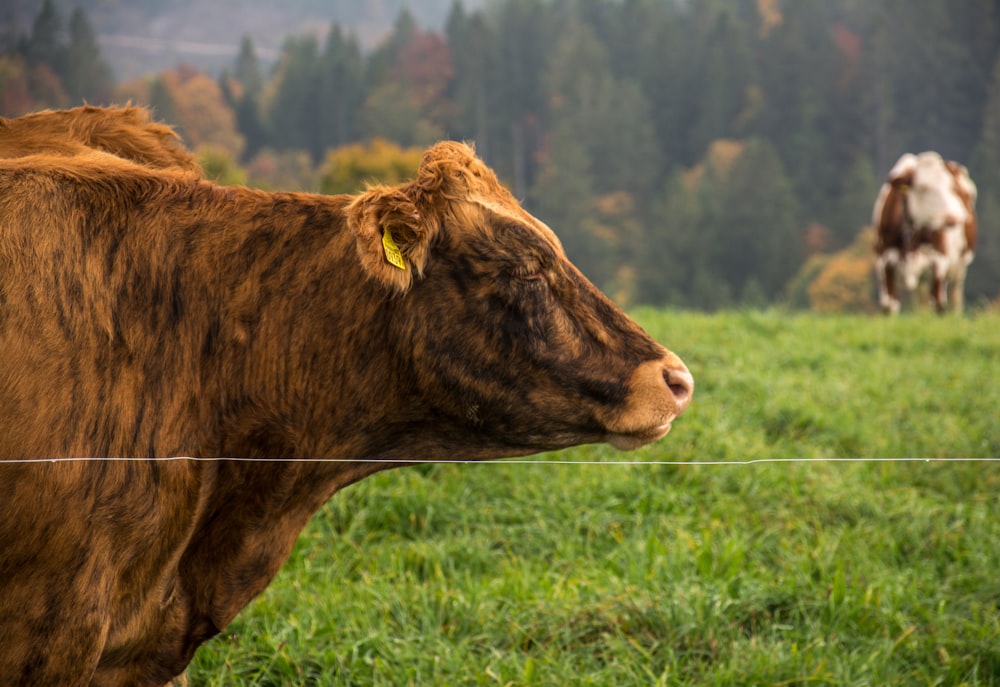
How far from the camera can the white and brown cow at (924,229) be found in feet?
42.0

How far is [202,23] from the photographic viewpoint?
75562 mm

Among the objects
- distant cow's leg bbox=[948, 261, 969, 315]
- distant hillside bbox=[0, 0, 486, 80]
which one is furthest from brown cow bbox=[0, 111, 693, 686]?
distant hillside bbox=[0, 0, 486, 80]

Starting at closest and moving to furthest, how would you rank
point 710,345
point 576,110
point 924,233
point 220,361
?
1. point 220,361
2. point 710,345
3. point 924,233
4. point 576,110

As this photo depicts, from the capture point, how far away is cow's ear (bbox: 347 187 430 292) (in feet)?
6.98

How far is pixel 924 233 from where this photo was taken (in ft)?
42.3

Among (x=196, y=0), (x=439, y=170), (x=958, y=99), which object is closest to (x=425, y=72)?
(x=196, y=0)

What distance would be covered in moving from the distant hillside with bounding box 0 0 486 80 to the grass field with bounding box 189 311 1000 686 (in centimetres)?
3545

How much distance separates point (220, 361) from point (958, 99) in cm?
6157

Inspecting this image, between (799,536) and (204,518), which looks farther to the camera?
(799,536)

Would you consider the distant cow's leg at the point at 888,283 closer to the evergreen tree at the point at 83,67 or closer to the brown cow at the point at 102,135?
the brown cow at the point at 102,135

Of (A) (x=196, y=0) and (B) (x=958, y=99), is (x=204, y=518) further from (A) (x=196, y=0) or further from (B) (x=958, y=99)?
(A) (x=196, y=0)

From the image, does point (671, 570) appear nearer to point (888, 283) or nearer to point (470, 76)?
point (888, 283)

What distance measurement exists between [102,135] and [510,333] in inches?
53.7

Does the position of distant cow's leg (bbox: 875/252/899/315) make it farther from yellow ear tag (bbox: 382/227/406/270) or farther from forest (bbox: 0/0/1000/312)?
forest (bbox: 0/0/1000/312)
